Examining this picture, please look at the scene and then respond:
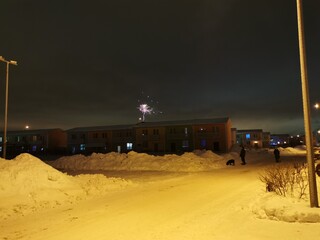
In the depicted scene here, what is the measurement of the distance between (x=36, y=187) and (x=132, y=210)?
221 inches

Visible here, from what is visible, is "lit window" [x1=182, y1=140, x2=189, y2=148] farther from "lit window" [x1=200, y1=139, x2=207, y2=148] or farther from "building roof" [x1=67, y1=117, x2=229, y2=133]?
"building roof" [x1=67, y1=117, x2=229, y2=133]

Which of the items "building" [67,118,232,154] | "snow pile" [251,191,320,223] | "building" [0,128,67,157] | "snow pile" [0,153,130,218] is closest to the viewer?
"snow pile" [251,191,320,223]

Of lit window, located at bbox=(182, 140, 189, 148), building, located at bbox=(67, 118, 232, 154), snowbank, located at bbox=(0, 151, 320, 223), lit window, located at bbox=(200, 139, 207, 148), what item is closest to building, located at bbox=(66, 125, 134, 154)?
building, located at bbox=(67, 118, 232, 154)

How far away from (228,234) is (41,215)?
243 inches

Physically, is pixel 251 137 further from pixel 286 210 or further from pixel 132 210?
pixel 286 210

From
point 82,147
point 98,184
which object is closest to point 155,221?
point 98,184

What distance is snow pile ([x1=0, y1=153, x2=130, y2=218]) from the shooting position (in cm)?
1229

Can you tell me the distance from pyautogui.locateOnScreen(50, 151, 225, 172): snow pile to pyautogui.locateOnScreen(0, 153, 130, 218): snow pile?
11660mm

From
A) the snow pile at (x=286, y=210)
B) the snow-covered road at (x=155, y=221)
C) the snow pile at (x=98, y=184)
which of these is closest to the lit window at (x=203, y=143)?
the snow pile at (x=98, y=184)

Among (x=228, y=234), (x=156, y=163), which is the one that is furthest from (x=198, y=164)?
(x=228, y=234)

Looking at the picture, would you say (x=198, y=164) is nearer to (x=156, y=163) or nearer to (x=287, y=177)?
(x=156, y=163)

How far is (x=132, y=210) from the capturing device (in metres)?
10.8

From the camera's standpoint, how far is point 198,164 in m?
29.4

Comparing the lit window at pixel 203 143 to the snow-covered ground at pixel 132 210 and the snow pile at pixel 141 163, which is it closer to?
the snow pile at pixel 141 163
